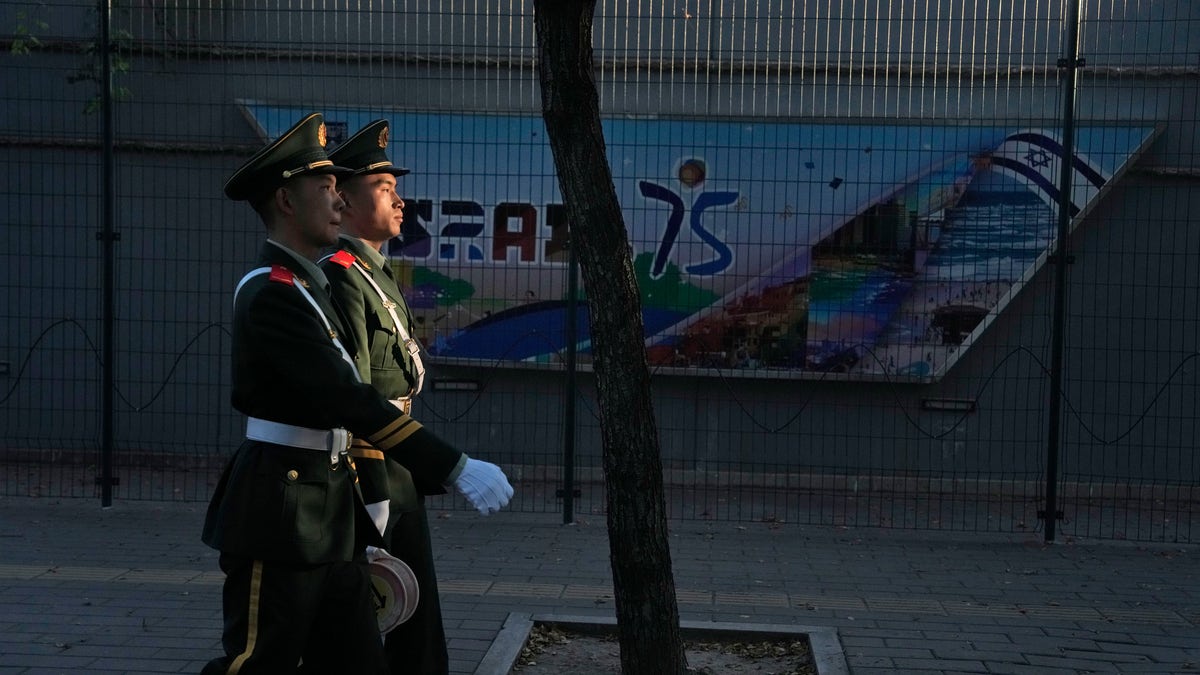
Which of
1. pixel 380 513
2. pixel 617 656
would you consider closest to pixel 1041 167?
pixel 617 656

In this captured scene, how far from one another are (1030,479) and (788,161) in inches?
114

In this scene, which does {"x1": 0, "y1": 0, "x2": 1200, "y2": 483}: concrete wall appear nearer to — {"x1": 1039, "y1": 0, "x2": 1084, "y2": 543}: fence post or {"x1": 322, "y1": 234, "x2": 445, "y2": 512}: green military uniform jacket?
{"x1": 1039, "y1": 0, "x2": 1084, "y2": 543}: fence post

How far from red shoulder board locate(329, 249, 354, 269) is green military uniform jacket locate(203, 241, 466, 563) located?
0.72 meters

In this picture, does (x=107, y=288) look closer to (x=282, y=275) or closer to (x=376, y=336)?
(x=376, y=336)

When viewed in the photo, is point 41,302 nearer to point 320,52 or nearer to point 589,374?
point 320,52

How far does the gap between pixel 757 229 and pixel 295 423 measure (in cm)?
645

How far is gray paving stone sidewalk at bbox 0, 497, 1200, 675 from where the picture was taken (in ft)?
18.9

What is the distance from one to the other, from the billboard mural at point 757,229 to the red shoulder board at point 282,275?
6048 millimetres

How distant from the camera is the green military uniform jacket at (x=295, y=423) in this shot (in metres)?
3.57

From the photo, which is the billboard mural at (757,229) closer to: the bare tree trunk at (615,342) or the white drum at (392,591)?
the bare tree trunk at (615,342)

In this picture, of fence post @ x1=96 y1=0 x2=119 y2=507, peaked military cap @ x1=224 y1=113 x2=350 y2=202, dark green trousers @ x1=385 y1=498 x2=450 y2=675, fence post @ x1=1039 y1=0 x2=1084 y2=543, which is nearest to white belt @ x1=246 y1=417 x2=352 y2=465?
peaked military cap @ x1=224 y1=113 x2=350 y2=202

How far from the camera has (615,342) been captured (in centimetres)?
491

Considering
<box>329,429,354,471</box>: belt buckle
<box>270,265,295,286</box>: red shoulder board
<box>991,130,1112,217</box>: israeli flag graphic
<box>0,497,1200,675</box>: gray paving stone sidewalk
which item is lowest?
<box>0,497,1200,675</box>: gray paving stone sidewalk

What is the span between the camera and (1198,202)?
31.4 feet
